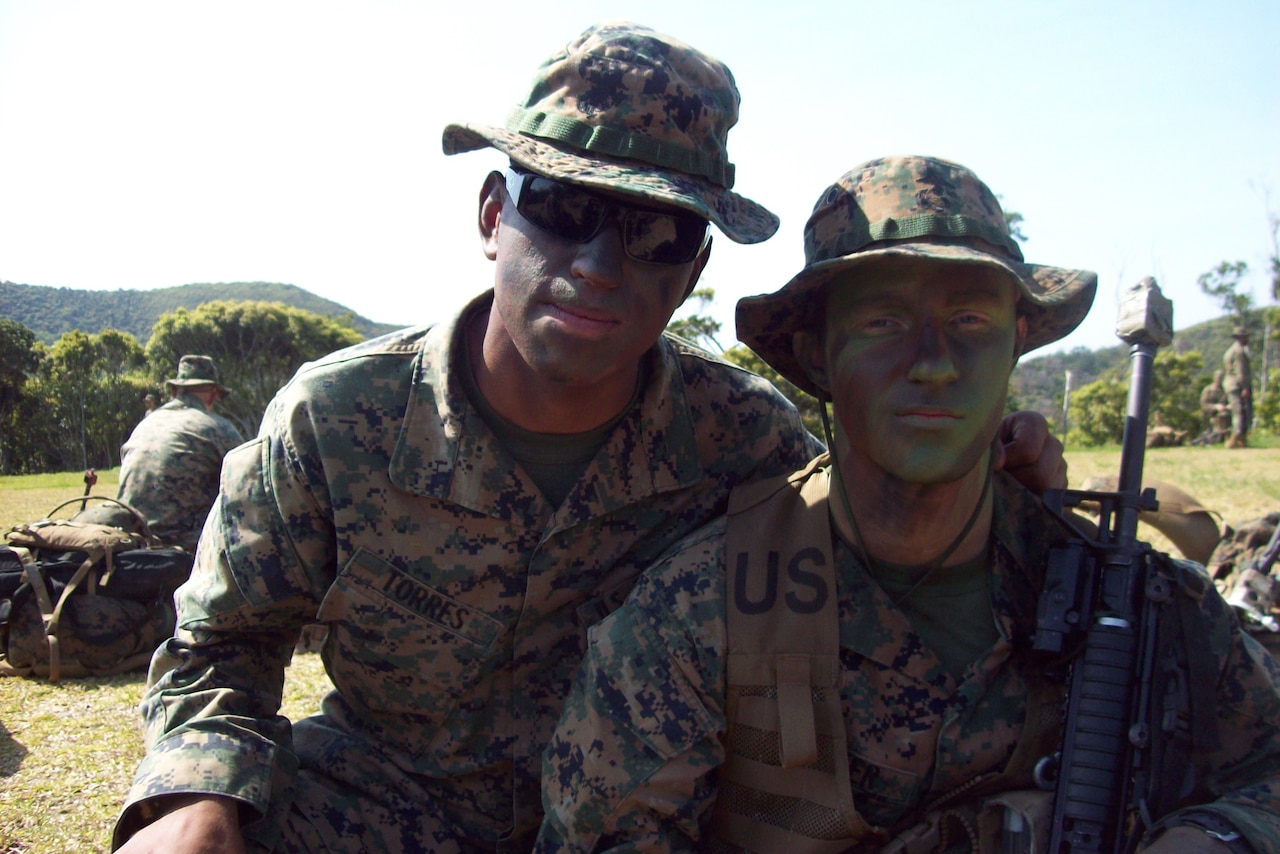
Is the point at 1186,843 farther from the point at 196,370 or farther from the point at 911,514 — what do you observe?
the point at 196,370

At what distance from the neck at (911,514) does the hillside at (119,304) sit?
4916cm

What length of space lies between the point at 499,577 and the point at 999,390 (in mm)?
1476

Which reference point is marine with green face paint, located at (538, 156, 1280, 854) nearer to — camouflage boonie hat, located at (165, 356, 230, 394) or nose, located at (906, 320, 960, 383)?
nose, located at (906, 320, 960, 383)

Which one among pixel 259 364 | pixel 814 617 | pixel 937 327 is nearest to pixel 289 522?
pixel 814 617

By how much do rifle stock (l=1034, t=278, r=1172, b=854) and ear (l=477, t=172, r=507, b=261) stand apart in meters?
1.73

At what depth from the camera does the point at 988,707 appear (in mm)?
2254

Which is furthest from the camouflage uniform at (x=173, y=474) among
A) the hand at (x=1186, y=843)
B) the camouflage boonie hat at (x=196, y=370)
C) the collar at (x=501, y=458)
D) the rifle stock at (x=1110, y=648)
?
the hand at (x=1186, y=843)

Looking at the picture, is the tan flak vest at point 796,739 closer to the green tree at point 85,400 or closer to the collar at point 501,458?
the collar at point 501,458

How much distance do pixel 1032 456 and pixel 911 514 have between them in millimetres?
519

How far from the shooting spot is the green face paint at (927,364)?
217cm

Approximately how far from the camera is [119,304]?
87312 millimetres

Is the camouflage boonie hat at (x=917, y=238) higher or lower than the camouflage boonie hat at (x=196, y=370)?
higher

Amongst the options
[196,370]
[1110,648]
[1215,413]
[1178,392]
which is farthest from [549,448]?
[1178,392]

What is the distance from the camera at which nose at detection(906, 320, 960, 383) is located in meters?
2.13
